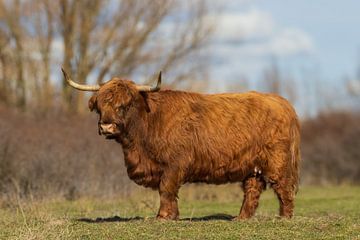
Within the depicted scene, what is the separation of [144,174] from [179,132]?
2.78 ft

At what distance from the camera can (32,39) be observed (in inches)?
1526

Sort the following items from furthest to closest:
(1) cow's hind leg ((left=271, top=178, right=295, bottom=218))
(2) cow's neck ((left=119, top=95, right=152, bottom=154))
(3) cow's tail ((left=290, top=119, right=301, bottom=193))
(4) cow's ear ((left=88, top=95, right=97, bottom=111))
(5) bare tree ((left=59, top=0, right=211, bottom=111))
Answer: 1. (5) bare tree ((left=59, top=0, right=211, bottom=111))
2. (3) cow's tail ((left=290, top=119, right=301, bottom=193))
3. (1) cow's hind leg ((left=271, top=178, right=295, bottom=218))
4. (2) cow's neck ((left=119, top=95, right=152, bottom=154))
5. (4) cow's ear ((left=88, top=95, right=97, bottom=111))

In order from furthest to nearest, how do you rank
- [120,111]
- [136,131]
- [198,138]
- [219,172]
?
[219,172], [198,138], [136,131], [120,111]

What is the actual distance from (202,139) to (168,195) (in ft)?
3.40

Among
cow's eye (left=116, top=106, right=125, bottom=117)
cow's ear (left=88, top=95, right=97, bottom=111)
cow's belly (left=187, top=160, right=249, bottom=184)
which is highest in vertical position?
cow's ear (left=88, top=95, right=97, bottom=111)

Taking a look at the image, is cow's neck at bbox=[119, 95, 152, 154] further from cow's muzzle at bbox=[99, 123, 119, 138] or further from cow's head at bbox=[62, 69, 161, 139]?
cow's muzzle at bbox=[99, 123, 119, 138]

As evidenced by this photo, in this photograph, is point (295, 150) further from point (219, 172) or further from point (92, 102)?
point (92, 102)

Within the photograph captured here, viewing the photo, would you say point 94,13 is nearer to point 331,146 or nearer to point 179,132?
point 331,146

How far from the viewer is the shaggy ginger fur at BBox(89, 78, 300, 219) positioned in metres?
13.0

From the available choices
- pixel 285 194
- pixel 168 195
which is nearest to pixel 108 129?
pixel 168 195

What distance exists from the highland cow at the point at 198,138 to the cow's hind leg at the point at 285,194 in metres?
0.02

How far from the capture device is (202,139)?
13.2 meters

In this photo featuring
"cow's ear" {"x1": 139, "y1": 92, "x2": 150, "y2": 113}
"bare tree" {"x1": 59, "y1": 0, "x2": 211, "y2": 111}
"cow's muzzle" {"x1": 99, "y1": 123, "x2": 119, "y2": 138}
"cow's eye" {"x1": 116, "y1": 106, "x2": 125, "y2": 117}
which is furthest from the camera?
"bare tree" {"x1": 59, "y1": 0, "x2": 211, "y2": 111}

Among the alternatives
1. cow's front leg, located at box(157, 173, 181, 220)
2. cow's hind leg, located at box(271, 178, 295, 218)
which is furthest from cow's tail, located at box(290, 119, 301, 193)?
cow's front leg, located at box(157, 173, 181, 220)
